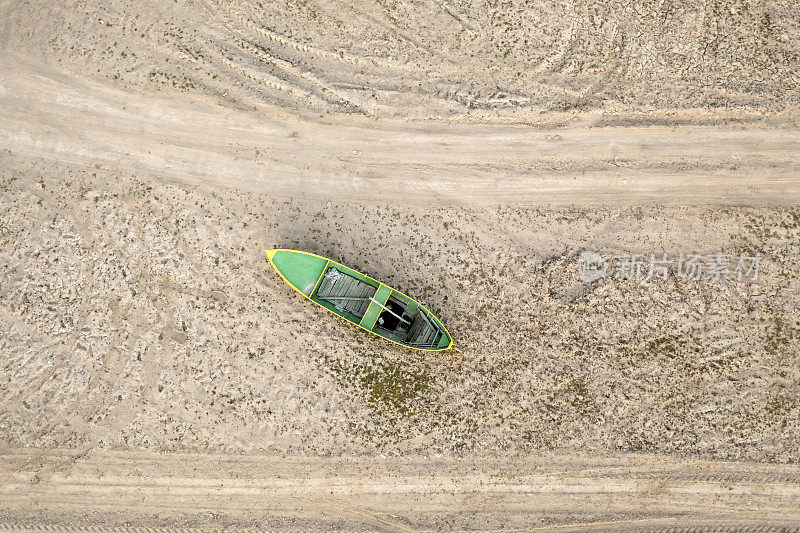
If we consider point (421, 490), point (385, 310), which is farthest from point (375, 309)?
point (421, 490)

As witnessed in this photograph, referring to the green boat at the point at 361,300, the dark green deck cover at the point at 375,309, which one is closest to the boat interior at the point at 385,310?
the green boat at the point at 361,300

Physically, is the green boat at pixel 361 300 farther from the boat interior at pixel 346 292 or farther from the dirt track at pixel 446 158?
the dirt track at pixel 446 158

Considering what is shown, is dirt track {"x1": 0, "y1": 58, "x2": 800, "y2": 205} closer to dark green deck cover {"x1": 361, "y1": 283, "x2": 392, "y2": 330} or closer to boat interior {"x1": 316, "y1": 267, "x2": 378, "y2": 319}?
boat interior {"x1": 316, "y1": 267, "x2": 378, "y2": 319}

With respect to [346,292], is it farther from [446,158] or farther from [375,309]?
[446,158]

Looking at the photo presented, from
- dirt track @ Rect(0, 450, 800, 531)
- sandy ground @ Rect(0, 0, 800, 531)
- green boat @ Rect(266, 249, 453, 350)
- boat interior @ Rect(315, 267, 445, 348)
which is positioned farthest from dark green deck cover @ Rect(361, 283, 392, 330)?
dirt track @ Rect(0, 450, 800, 531)

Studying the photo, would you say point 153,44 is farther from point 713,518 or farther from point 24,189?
point 713,518

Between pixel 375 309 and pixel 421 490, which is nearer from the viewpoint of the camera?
pixel 375 309

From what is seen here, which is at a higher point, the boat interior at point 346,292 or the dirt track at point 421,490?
the boat interior at point 346,292
